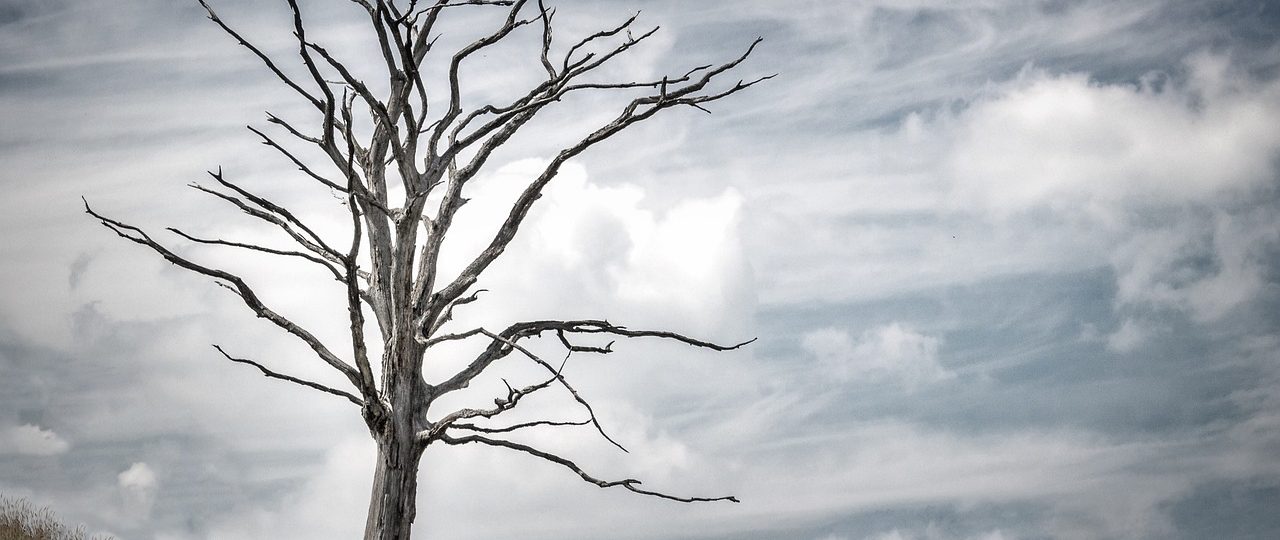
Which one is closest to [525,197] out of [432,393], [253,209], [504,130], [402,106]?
[504,130]

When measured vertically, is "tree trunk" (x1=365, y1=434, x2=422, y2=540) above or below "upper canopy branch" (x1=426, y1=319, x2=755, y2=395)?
below

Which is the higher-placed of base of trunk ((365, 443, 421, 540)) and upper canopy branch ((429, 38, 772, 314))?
upper canopy branch ((429, 38, 772, 314))

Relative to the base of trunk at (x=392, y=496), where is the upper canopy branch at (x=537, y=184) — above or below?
above

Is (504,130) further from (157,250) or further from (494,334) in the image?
(157,250)

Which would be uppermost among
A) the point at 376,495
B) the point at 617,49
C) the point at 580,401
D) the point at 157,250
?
the point at 617,49

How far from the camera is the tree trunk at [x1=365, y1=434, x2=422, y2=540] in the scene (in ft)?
24.4

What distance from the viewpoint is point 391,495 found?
24.5ft

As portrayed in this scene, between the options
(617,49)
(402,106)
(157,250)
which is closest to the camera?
(157,250)

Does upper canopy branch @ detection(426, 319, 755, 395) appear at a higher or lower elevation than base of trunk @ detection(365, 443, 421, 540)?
higher

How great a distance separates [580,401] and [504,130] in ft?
8.14

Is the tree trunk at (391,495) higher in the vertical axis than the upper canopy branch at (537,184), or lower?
lower

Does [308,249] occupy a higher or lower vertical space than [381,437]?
higher

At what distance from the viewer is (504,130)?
27.7 ft

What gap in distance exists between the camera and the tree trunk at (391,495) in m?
7.44
